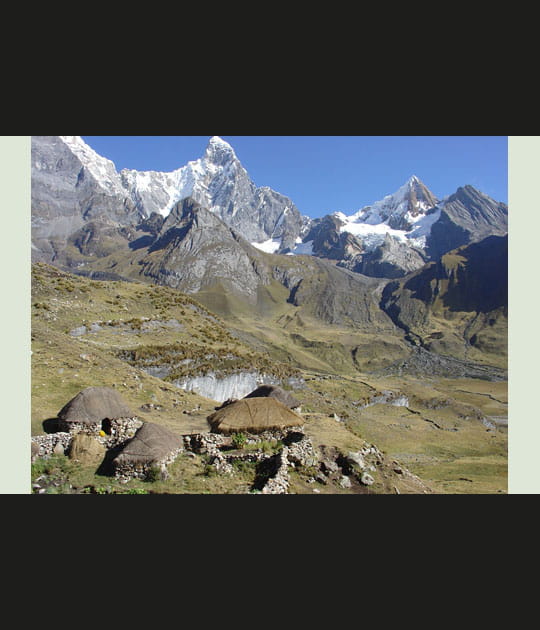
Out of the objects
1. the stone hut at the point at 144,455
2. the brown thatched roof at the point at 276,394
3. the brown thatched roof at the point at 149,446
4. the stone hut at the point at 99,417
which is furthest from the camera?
the brown thatched roof at the point at 276,394

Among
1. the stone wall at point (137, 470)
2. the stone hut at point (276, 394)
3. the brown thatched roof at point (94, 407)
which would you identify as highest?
the brown thatched roof at point (94, 407)

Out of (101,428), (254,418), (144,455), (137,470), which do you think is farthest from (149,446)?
(254,418)

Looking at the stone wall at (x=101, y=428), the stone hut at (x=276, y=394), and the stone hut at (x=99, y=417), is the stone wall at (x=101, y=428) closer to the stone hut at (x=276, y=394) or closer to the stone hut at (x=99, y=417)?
the stone hut at (x=99, y=417)

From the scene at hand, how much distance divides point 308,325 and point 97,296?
147211 millimetres

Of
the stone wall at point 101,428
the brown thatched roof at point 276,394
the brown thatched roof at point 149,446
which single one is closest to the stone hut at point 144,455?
the brown thatched roof at point 149,446

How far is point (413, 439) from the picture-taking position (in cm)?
4675

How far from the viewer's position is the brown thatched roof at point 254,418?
2011cm

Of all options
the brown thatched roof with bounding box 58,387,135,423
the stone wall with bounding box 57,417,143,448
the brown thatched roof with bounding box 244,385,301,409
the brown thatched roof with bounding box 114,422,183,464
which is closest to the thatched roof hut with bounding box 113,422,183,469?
the brown thatched roof with bounding box 114,422,183,464

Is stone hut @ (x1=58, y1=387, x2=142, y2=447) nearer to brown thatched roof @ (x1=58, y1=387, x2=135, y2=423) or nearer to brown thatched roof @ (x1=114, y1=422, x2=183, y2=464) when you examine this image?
brown thatched roof @ (x1=58, y1=387, x2=135, y2=423)

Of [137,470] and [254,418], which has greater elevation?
[254,418]

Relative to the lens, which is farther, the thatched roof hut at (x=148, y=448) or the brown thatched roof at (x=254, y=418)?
the brown thatched roof at (x=254, y=418)

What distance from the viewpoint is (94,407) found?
19.8 meters

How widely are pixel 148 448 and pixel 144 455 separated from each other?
0.34 meters

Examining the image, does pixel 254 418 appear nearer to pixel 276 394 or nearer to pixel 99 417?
pixel 99 417
